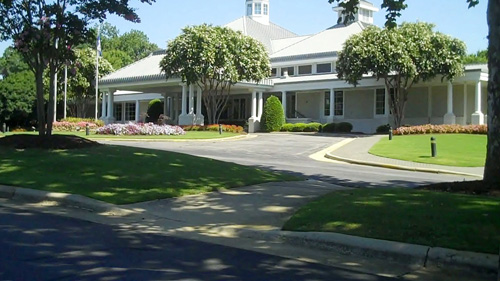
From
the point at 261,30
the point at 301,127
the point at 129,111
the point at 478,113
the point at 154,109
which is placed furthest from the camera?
the point at 129,111

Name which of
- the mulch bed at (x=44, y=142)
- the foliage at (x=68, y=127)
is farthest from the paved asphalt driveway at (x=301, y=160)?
the foliage at (x=68, y=127)

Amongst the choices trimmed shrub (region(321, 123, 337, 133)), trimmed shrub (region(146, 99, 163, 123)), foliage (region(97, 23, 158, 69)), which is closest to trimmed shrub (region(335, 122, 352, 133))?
trimmed shrub (region(321, 123, 337, 133))

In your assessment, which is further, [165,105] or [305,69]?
[165,105]

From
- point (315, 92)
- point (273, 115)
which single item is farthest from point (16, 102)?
point (315, 92)

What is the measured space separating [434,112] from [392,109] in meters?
4.31

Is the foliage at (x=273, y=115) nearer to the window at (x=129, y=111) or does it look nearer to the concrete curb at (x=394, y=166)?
the concrete curb at (x=394, y=166)

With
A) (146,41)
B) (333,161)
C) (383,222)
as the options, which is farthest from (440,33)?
(146,41)

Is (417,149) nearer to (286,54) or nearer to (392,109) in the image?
(392,109)

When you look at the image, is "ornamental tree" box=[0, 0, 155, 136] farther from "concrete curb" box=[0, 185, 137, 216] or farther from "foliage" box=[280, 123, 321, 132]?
"foliage" box=[280, 123, 321, 132]

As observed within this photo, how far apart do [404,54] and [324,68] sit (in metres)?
11.5

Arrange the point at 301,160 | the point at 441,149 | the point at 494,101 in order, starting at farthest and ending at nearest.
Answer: the point at 441,149 < the point at 301,160 < the point at 494,101

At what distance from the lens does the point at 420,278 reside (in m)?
5.85

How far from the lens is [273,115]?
4128 cm

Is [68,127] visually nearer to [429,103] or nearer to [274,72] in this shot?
[274,72]
